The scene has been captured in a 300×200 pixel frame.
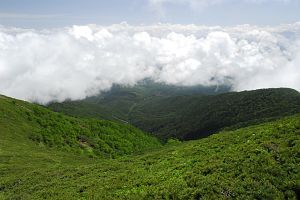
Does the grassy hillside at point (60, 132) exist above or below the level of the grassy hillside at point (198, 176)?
above

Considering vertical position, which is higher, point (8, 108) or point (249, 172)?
point (8, 108)

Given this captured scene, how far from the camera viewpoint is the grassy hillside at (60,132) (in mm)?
87750

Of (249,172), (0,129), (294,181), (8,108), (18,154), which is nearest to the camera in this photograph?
(294,181)

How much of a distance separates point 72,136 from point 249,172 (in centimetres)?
7990

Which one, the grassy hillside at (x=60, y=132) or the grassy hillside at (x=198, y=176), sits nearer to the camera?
the grassy hillside at (x=198, y=176)

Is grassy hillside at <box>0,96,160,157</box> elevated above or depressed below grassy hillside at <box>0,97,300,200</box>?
above

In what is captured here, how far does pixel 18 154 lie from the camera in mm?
64500

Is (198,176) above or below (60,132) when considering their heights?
below

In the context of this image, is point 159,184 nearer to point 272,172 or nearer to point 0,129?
point 272,172

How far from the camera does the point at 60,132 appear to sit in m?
100

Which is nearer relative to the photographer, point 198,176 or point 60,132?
point 198,176

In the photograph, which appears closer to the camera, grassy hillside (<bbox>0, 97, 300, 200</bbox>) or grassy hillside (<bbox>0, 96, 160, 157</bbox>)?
grassy hillside (<bbox>0, 97, 300, 200</bbox>)

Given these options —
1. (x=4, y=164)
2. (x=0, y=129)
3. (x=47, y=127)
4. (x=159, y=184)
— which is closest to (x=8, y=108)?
(x=47, y=127)

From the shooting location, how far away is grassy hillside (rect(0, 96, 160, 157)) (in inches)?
3455
